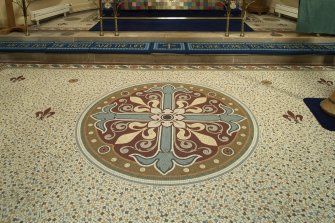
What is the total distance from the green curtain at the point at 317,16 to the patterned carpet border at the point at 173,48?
16.6 inches

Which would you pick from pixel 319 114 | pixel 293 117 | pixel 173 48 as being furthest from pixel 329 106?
pixel 173 48

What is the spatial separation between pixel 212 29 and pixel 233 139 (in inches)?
124

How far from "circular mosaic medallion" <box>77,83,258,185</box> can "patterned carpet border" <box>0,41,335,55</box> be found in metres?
1.04

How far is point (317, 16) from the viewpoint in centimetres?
473

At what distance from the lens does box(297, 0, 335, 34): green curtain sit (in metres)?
4.71

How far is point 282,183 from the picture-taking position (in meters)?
2.00

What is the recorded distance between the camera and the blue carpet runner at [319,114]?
8.86ft

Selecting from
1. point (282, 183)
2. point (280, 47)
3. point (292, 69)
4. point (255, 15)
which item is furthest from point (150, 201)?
point (255, 15)

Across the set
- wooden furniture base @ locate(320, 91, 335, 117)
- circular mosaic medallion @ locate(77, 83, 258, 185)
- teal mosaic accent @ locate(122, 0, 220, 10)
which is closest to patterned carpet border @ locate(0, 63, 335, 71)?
circular mosaic medallion @ locate(77, 83, 258, 185)

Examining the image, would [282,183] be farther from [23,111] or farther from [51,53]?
[51,53]

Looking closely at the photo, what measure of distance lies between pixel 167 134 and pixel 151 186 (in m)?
0.65

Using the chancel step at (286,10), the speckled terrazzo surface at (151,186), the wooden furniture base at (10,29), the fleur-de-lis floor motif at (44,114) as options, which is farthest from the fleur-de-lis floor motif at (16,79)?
the chancel step at (286,10)

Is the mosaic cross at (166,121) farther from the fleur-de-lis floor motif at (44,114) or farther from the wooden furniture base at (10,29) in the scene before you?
the wooden furniture base at (10,29)

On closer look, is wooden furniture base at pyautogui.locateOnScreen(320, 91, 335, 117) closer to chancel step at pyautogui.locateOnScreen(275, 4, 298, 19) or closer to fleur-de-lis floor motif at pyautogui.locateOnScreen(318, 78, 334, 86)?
fleur-de-lis floor motif at pyautogui.locateOnScreen(318, 78, 334, 86)
